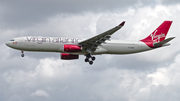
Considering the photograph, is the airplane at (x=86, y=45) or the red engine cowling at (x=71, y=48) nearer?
the red engine cowling at (x=71, y=48)

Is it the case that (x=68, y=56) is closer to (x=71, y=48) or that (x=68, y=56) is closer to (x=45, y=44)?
(x=71, y=48)

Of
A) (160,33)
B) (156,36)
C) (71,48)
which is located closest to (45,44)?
(71,48)

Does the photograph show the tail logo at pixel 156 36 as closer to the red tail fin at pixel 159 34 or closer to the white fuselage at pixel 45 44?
the red tail fin at pixel 159 34

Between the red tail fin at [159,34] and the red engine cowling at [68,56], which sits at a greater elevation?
the red tail fin at [159,34]

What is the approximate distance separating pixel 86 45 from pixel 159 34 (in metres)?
14.8

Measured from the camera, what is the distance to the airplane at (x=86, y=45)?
54.3 metres

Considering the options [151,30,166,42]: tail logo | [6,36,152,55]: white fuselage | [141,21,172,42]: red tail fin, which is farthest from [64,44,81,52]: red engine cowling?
[151,30,166,42]: tail logo

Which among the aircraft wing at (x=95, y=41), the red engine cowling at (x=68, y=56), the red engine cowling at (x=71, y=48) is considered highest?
the aircraft wing at (x=95, y=41)

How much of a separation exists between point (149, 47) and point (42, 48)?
19.1m

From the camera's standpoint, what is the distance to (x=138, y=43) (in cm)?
5903

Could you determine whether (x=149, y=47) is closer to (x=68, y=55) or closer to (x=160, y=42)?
(x=160, y=42)

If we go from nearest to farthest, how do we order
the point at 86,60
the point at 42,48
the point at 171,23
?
1. the point at 42,48
2. the point at 86,60
3. the point at 171,23

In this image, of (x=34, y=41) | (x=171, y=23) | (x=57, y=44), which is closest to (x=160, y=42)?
(x=171, y=23)

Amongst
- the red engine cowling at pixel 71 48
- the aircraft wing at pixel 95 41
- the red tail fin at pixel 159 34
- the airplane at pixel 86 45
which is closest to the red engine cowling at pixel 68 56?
the airplane at pixel 86 45
